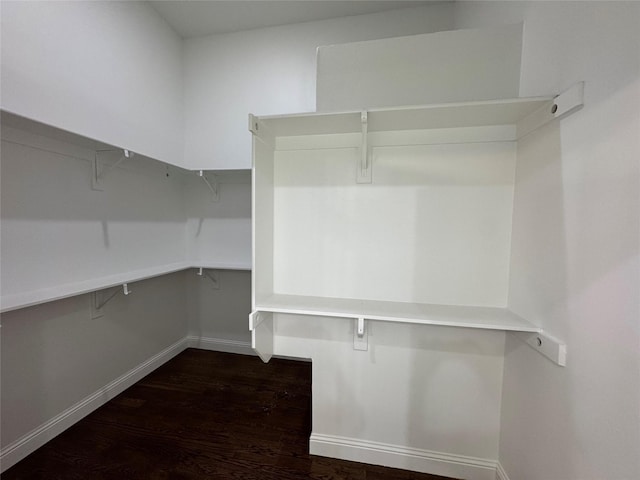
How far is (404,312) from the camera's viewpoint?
1.30m

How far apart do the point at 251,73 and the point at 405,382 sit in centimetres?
280

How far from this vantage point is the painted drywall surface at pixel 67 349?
1.47 meters

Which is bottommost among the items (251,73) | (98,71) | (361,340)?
(361,340)

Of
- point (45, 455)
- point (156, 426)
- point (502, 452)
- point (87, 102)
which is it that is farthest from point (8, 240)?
point (502, 452)

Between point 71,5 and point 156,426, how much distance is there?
110 inches

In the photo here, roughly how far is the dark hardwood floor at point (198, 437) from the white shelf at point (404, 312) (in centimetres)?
96

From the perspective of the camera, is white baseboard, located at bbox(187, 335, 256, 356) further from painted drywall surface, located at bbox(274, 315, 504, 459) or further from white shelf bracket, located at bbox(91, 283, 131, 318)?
painted drywall surface, located at bbox(274, 315, 504, 459)

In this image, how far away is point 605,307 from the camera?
79cm

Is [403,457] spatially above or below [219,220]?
below

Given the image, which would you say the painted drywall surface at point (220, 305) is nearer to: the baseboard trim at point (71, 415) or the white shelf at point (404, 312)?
the baseboard trim at point (71, 415)

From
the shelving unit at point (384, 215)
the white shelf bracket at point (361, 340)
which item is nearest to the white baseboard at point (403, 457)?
the white shelf bracket at point (361, 340)

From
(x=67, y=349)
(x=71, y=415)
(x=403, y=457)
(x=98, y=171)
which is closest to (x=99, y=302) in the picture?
(x=67, y=349)

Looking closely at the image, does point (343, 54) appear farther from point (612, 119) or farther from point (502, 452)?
point (502, 452)

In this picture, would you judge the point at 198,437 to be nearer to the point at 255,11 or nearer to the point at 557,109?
the point at 557,109
